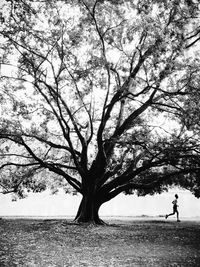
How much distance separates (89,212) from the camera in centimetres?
1703

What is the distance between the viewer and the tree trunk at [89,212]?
16.7m

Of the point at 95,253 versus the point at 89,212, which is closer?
the point at 95,253

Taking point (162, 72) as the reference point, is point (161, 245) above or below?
below

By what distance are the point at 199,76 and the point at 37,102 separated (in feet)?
31.5

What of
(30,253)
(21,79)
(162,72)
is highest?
(21,79)

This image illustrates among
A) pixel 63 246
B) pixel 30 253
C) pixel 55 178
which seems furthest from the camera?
pixel 55 178

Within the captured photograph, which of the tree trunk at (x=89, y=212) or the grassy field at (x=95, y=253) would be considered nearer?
the grassy field at (x=95, y=253)

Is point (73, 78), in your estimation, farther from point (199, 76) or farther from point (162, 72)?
point (199, 76)

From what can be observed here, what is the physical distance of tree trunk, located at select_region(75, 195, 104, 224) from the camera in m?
16.7

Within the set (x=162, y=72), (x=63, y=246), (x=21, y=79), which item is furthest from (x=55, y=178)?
(x=63, y=246)

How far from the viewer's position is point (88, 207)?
1714cm

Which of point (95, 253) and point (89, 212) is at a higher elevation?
point (89, 212)

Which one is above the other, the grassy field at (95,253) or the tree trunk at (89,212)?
the tree trunk at (89,212)

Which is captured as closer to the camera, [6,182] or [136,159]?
[136,159]
